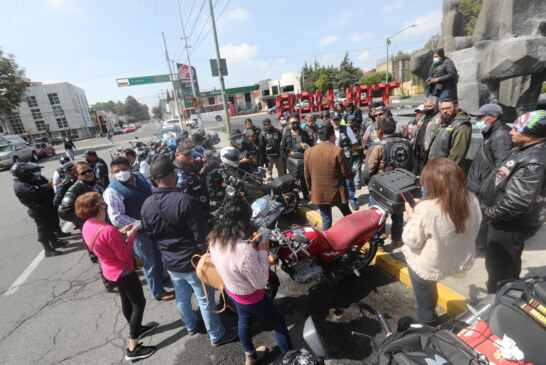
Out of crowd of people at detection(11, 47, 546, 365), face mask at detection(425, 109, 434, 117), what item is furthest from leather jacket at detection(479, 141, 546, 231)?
face mask at detection(425, 109, 434, 117)

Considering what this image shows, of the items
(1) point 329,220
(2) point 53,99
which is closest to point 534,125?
(1) point 329,220

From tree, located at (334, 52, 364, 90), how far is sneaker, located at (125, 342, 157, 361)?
145ft

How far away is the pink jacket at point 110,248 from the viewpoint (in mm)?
2443

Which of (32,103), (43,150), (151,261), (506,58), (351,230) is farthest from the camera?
(32,103)

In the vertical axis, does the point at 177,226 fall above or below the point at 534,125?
below

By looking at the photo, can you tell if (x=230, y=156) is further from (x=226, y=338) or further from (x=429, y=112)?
(x=429, y=112)

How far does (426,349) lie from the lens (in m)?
1.40

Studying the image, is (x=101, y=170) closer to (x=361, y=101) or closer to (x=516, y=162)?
(x=516, y=162)

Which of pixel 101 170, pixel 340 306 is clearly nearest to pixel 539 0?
pixel 340 306

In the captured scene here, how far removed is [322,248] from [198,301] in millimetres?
1440

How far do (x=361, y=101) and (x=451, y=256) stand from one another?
72.6 ft

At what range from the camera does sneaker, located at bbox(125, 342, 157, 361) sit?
2754mm

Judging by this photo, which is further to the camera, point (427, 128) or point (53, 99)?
point (53, 99)

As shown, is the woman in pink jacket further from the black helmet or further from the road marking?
the black helmet
